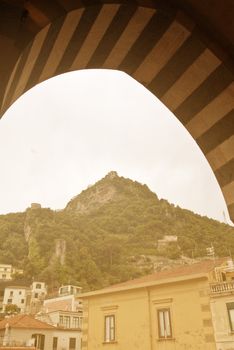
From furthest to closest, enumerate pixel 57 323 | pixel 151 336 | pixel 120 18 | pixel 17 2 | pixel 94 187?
pixel 94 187 < pixel 57 323 < pixel 151 336 < pixel 120 18 < pixel 17 2

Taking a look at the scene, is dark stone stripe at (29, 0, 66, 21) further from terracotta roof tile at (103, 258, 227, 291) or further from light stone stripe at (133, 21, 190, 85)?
terracotta roof tile at (103, 258, 227, 291)

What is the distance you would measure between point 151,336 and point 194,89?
65.4 feet

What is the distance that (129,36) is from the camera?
2.01 meters

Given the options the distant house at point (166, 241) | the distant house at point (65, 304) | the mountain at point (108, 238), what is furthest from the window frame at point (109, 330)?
the distant house at point (166, 241)

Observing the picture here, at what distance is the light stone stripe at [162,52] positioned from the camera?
193 centimetres

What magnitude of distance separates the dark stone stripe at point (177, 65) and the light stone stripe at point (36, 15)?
0.93 metres

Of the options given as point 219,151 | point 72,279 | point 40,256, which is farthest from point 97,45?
point 40,256

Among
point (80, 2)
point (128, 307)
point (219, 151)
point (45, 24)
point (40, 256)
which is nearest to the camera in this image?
point (45, 24)

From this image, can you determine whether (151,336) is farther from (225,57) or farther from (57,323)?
(57,323)

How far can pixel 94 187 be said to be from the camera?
559ft

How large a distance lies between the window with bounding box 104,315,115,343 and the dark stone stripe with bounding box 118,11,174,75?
21371 millimetres

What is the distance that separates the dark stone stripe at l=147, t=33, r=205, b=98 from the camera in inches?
76.7

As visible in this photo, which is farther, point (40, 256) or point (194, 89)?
point (40, 256)

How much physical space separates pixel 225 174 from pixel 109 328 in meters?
21.3
